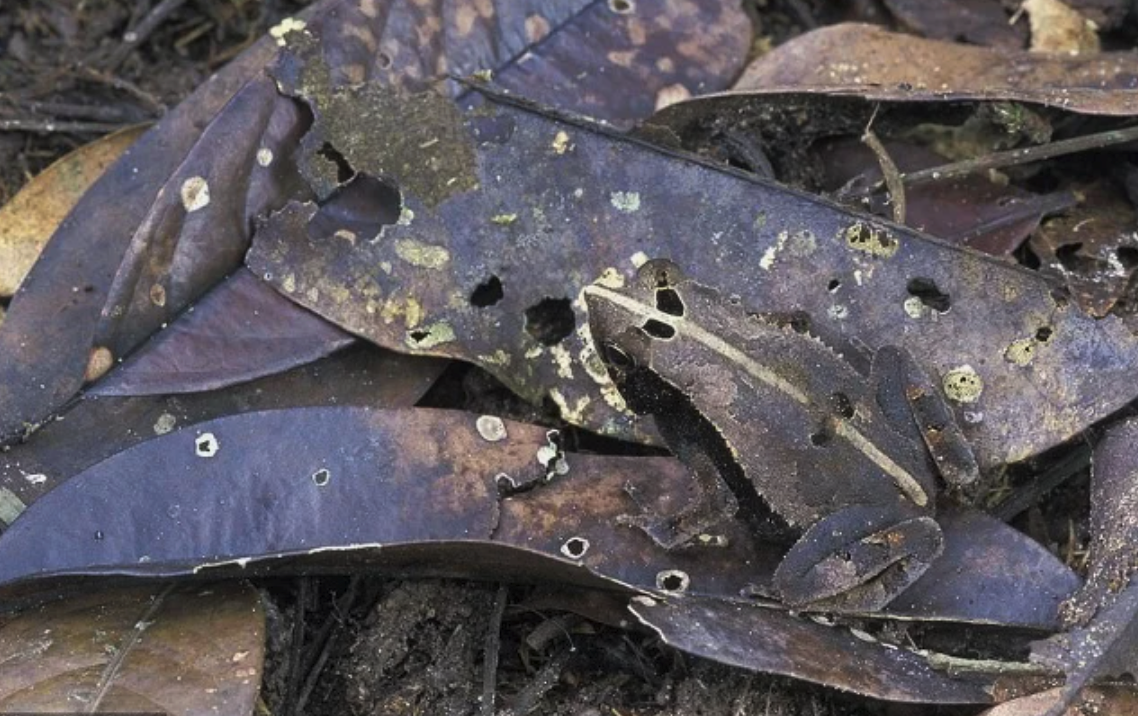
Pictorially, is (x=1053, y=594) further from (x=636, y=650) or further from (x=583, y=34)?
(x=583, y=34)

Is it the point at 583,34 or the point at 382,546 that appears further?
the point at 583,34

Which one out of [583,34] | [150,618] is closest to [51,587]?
[150,618]

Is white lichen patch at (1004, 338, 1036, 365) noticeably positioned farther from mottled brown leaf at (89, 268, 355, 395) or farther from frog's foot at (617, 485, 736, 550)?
mottled brown leaf at (89, 268, 355, 395)

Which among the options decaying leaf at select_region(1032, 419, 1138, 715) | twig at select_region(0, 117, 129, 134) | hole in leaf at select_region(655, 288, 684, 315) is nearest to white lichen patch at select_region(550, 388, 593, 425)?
hole in leaf at select_region(655, 288, 684, 315)

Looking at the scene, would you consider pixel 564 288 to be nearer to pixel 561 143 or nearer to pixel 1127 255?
pixel 561 143

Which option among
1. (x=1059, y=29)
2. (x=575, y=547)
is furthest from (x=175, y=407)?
(x=1059, y=29)

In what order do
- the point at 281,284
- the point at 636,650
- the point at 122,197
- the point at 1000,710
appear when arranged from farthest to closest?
the point at 122,197
the point at 281,284
the point at 636,650
the point at 1000,710
